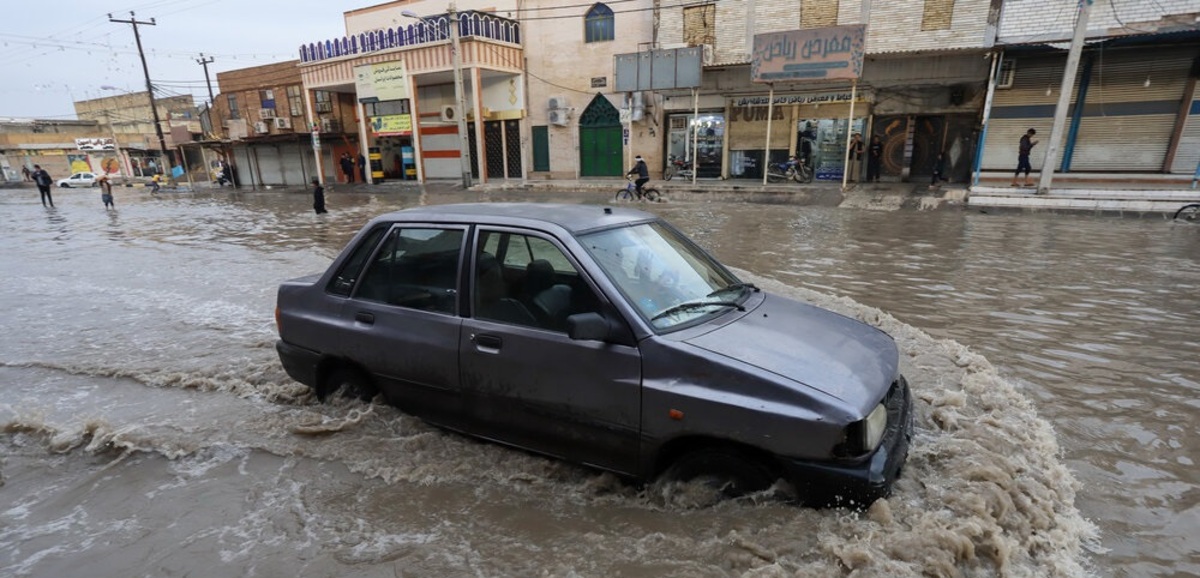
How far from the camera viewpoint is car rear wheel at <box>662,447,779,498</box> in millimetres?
2727

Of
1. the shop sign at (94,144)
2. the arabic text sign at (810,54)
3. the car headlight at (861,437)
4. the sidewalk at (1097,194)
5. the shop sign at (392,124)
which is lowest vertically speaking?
the sidewalk at (1097,194)

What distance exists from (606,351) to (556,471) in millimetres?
1024

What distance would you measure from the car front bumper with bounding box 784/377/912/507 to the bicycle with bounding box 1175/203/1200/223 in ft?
52.8

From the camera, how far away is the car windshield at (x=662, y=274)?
123 inches

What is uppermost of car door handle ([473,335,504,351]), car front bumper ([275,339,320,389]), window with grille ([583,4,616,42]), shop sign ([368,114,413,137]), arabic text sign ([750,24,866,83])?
window with grille ([583,4,616,42])

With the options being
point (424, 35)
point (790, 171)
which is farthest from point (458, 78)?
point (790, 171)

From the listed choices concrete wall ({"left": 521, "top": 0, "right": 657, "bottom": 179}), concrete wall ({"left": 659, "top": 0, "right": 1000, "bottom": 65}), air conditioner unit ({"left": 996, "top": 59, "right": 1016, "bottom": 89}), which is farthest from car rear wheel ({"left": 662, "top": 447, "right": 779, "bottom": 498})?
concrete wall ({"left": 521, "top": 0, "right": 657, "bottom": 179})

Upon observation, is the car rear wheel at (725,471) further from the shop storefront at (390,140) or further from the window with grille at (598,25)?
the shop storefront at (390,140)

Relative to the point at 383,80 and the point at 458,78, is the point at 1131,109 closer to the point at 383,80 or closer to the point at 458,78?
the point at 458,78

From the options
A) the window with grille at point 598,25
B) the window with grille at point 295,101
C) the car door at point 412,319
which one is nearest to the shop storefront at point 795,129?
the window with grille at point 598,25

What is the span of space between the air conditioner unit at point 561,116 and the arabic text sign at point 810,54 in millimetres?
9616

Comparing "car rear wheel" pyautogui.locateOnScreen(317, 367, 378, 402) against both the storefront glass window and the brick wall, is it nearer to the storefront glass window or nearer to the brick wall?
the brick wall

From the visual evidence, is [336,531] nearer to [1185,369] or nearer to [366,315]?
[366,315]

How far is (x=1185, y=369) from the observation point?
5016 mm
